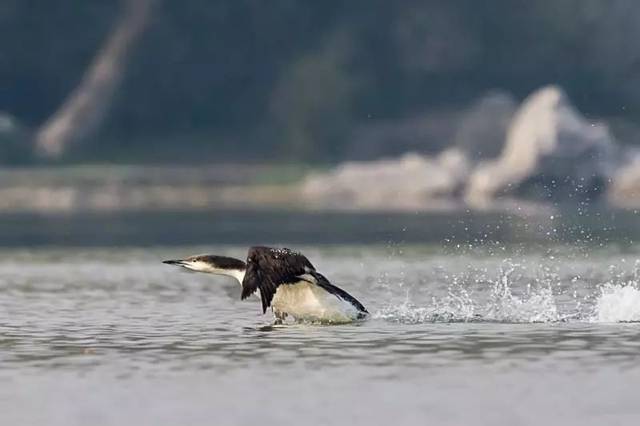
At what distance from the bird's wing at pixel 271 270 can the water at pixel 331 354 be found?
48 centimetres

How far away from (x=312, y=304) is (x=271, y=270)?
1.88ft

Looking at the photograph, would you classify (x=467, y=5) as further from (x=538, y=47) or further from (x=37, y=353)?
(x=37, y=353)

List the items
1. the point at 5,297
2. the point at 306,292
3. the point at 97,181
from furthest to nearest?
1. the point at 97,181
2. the point at 5,297
3. the point at 306,292

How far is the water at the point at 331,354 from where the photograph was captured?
1659cm

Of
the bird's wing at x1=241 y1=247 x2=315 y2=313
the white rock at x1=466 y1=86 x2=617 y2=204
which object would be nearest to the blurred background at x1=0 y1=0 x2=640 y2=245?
the white rock at x1=466 y1=86 x2=617 y2=204

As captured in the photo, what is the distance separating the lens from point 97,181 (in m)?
66.5

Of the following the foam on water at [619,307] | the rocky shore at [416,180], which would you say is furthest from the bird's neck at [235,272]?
the rocky shore at [416,180]

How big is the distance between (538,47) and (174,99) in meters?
12.3

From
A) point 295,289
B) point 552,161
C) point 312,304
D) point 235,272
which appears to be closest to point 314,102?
point 552,161

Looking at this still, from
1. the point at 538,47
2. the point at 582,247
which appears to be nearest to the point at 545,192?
the point at 538,47

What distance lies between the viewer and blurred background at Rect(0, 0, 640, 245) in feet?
208

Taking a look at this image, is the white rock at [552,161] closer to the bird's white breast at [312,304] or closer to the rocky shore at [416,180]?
the rocky shore at [416,180]

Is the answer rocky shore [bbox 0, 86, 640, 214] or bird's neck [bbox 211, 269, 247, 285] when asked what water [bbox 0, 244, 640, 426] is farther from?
rocky shore [bbox 0, 86, 640, 214]

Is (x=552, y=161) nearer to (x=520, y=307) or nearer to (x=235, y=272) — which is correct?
(x=520, y=307)
